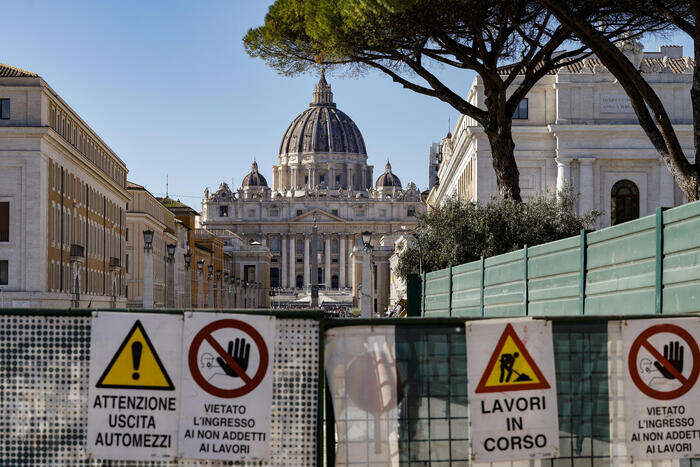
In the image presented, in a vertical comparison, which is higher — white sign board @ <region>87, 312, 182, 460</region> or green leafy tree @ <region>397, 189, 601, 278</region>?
green leafy tree @ <region>397, 189, 601, 278</region>

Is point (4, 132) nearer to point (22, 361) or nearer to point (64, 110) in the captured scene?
point (64, 110)

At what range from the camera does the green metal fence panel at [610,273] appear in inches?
311

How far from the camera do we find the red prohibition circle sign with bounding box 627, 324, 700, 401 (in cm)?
639

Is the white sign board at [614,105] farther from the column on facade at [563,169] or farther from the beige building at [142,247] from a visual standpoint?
the beige building at [142,247]

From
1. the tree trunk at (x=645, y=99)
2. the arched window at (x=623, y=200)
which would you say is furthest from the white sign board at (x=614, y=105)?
the tree trunk at (x=645, y=99)

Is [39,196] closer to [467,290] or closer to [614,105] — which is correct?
[614,105]

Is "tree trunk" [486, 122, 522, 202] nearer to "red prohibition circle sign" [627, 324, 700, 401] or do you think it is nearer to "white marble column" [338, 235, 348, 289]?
"red prohibition circle sign" [627, 324, 700, 401]

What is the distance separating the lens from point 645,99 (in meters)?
15.4

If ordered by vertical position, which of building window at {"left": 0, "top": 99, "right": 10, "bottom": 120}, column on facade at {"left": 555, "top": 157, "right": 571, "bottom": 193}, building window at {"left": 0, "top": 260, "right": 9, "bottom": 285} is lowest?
building window at {"left": 0, "top": 260, "right": 9, "bottom": 285}

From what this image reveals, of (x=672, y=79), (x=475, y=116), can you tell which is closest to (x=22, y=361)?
(x=475, y=116)

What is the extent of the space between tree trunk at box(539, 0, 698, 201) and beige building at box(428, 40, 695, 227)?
29.4 m

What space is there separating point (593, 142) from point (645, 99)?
105 feet

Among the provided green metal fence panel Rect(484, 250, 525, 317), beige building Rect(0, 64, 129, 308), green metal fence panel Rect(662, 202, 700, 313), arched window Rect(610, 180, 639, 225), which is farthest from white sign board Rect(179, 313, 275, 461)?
arched window Rect(610, 180, 639, 225)

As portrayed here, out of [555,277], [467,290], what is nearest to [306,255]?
[467,290]
